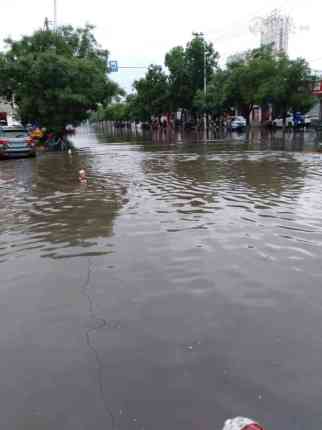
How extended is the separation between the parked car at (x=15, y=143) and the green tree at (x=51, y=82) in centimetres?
543

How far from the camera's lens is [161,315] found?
4.28 meters

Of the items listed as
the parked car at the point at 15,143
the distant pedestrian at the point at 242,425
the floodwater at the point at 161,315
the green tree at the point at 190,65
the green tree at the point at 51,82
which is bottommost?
the floodwater at the point at 161,315

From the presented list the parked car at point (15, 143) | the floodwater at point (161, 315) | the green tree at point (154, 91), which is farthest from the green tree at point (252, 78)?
the floodwater at point (161, 315)

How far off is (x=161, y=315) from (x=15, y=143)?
61.2 feet

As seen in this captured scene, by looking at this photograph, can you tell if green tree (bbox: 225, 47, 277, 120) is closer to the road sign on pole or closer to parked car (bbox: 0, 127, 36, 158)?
the road sign on pole

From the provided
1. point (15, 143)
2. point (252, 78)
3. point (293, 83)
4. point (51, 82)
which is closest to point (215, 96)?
point (252, 78)

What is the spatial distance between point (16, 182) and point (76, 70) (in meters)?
14.9

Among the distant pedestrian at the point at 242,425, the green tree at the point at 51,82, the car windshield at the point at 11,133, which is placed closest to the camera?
the distant pedestrian at the point at 242,425

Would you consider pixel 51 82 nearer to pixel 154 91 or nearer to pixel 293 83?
pixel 293 83

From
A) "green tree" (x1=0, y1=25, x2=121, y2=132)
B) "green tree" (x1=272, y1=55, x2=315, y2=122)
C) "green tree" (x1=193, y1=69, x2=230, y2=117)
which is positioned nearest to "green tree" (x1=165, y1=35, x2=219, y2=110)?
"green tree" (x1=193, y1=69, x2=230, y2=117)

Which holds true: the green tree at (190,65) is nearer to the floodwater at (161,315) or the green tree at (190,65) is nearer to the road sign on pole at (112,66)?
the road sign on pole at (112,66)

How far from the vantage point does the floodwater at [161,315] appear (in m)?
2.99

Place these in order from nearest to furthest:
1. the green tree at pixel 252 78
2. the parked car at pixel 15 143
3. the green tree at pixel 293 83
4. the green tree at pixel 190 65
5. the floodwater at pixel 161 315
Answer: the floodwater at pixel 161 315 → the parked car at pixel 15 143 → the green tree at pixel 293 83 → the green tree at pixel 252 78 → the green tree at pixel 190 65

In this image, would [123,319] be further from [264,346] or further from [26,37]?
→ [26,37]
